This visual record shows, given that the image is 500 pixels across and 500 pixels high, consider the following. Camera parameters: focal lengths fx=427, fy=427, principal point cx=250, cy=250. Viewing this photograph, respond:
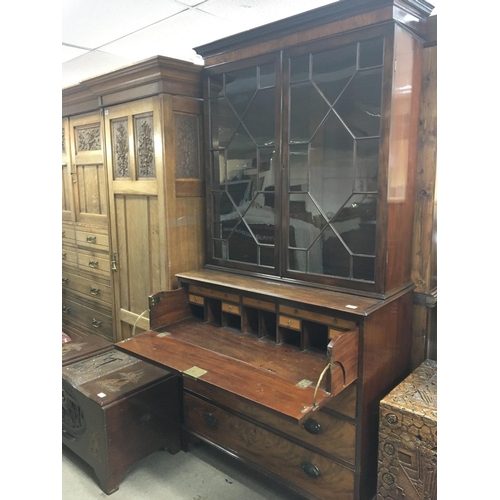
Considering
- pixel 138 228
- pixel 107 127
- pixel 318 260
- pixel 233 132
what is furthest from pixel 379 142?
pixel 107 127

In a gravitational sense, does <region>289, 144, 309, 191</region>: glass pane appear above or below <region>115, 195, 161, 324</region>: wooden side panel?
above

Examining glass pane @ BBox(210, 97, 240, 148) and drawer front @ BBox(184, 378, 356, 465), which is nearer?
drawer front @ BBox(184, 378, 356, 465)

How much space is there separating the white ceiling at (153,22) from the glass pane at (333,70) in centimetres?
68

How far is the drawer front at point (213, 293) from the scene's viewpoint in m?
1.92

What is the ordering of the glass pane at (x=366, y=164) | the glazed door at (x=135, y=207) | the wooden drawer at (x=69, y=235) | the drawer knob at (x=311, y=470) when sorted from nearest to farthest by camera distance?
1. the glass pane at (x=366, y=164)
2. the drawer knob at (x=311, y=470)
3. the glazed door at (x=135, y=207)
4. the wooden drawer at (x=69, y=235)

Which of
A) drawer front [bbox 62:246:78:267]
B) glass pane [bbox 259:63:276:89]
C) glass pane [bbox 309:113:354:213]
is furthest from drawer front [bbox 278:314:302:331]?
drawer front [bbox 62:246:78:267]

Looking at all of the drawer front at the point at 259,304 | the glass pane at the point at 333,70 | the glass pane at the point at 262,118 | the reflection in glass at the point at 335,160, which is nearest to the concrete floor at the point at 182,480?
the drawer front at the point at 259,304

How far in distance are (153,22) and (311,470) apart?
7.94 feet

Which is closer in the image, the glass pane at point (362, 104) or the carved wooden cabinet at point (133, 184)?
the glass pane at point (362, 104)

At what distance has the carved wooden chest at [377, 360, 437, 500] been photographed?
1492 mm

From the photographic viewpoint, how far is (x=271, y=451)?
1870 millimetres

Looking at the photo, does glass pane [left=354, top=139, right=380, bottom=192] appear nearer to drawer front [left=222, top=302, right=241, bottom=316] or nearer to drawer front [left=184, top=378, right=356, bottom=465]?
drawer front [left=222, top=302, right=241, bottom=316]

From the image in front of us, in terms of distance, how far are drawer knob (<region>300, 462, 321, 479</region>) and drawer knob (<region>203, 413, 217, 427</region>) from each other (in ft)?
1.62

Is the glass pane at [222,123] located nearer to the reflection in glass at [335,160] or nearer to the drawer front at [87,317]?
the reflection in glass at [335,160]
